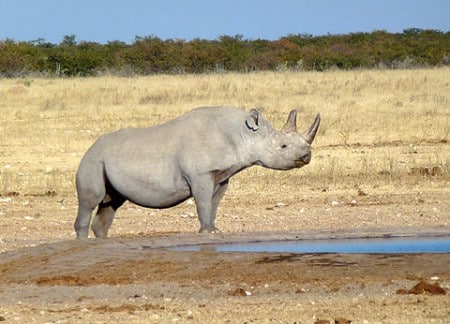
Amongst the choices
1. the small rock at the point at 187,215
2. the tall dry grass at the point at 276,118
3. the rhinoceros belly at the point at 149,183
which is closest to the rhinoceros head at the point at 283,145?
the rhinoceros belly at the point at 149,183

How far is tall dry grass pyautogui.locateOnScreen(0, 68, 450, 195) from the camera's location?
63.2 feet

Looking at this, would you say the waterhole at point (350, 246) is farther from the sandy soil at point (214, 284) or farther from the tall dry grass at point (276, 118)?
the tall dry grass at point (276, 118)

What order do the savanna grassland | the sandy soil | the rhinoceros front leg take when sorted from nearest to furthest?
the sandy soil
the rhinoceros front leg
the savanna grassland

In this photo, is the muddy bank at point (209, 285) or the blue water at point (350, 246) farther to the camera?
the blue water at point (350, 246)

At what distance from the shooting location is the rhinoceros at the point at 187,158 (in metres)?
12.6

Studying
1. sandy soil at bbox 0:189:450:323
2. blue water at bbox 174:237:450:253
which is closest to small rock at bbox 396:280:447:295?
sandy soil at bbox 0:189:450:323

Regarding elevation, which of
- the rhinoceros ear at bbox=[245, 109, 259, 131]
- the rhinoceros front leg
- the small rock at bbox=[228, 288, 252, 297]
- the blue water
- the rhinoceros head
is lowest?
the small rock at bbox=[228, 288, 252, 297]

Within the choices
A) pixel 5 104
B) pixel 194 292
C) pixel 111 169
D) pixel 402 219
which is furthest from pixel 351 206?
pixel 5 104

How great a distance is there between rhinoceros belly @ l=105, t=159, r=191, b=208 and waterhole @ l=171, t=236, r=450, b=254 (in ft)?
3.64

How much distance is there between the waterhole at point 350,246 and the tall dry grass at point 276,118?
5937mm

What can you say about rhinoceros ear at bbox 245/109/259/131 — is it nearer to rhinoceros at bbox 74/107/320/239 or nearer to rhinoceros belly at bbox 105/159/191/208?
rhinoceros at bbox 74/107/320/239

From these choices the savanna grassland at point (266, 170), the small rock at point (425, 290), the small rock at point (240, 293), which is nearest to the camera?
the small rock at point (425, 290)

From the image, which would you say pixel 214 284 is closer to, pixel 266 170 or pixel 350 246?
pixel 350 246

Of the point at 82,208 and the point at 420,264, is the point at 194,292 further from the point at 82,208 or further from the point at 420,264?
the point at 82,208
